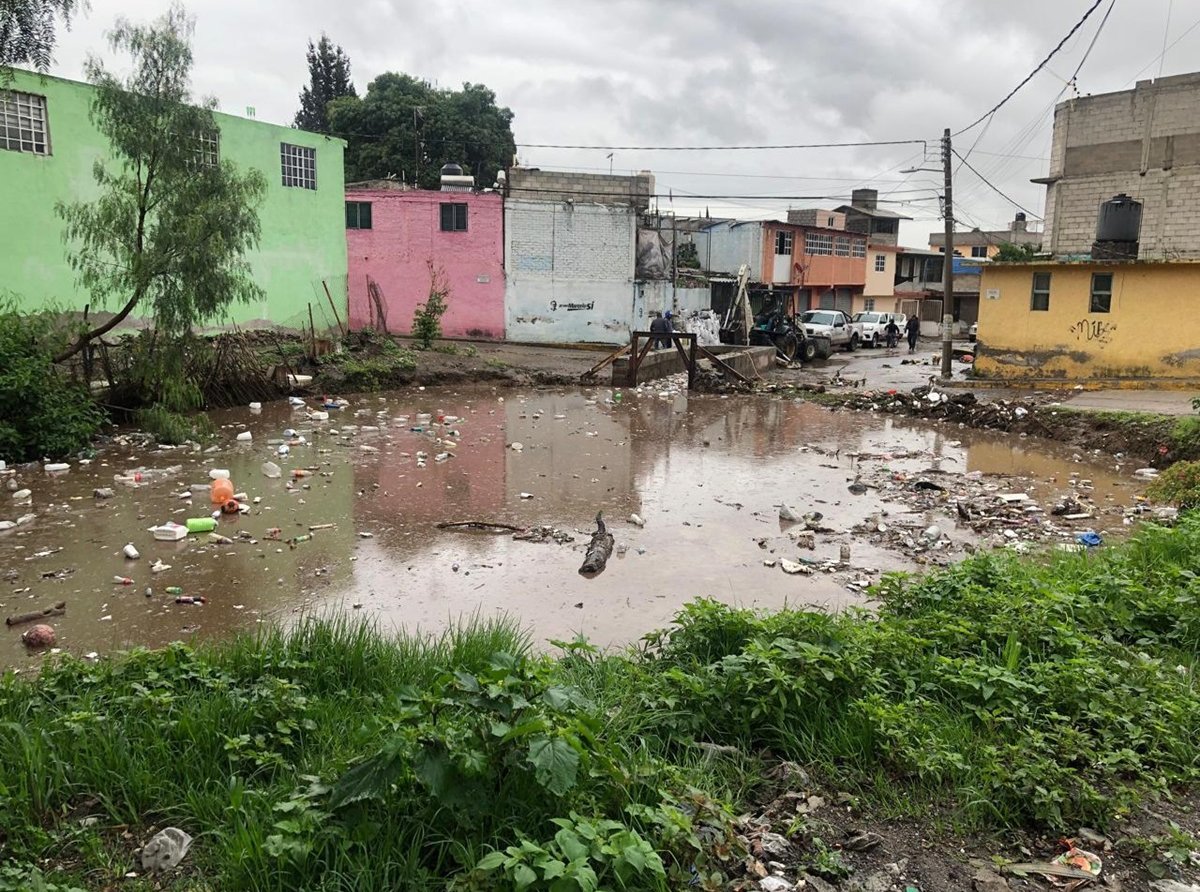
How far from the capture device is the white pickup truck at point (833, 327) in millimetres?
29344

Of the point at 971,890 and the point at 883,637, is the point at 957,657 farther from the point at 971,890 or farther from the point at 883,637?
the point at 971,890

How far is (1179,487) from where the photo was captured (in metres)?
9.45

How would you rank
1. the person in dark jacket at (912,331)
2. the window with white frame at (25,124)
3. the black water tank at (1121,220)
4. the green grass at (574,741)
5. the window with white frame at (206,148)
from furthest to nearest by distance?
the person in dark jacket at (912,331) < the black water tank at (1121,220) < the window with white frame at (25,124) < the window with white frame at (206,148) < the green grass at (574,741)

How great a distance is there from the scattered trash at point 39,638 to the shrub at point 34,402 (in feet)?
19.6

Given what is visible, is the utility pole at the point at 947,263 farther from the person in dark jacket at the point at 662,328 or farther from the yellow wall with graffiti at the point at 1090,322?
the person in dark jacket at the point at 662,328

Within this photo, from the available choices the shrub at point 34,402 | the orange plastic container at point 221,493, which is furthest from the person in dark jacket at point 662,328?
the orange plastic container at point 221,493

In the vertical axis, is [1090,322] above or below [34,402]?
above

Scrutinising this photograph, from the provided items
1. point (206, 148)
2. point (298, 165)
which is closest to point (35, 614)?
point (206, 148)

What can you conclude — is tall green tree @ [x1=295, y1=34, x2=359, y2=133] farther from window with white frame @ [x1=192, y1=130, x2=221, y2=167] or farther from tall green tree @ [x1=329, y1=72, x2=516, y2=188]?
window with white frame @ [x1=192, y1=130, x2=221, y2=167]

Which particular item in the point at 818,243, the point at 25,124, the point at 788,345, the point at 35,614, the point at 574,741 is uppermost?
the point at 818,243

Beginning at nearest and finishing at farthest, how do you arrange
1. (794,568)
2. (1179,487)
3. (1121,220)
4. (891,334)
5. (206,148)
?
(794,568) → (1179,487) → (206,148) → (1121,220) → (891,334)

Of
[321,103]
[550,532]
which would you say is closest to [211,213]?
[550,532]

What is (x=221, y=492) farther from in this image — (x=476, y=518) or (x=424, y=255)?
(x=424, y=255)

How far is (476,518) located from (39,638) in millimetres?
4158
